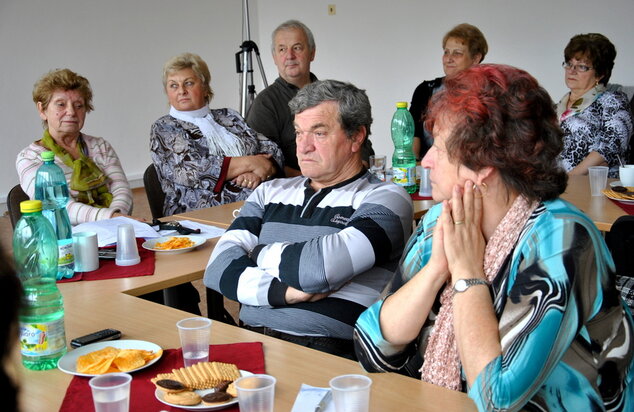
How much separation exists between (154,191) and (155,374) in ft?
6.83

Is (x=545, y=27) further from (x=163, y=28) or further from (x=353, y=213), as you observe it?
(x=353, y=213)

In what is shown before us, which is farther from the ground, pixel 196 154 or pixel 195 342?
pixel 196 154

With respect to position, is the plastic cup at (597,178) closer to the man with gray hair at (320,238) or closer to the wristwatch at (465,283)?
the man with gray hair at (320,238)

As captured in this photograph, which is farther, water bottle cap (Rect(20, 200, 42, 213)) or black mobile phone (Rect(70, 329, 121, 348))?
water bottle cap (Rect(20, 200, 42, 213))

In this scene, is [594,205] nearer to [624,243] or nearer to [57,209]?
[624,243]

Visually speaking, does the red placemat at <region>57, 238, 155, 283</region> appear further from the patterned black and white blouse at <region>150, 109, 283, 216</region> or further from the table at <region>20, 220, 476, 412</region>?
the patterned black and white blouse at <region>150, 109, 283, 216</region>

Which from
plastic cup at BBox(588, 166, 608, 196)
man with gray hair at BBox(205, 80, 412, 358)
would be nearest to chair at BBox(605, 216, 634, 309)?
plastic cup at BBox(588, 166, 608, 196)

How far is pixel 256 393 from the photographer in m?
1.18

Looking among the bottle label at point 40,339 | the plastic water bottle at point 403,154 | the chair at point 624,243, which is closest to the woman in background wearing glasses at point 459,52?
the plastic water bottle at point 403,154

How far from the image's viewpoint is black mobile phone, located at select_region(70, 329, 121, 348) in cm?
158

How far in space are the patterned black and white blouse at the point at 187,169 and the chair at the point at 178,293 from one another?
0.03 meters

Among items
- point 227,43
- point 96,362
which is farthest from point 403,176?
point 227,43

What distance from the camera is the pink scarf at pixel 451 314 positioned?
1.39m

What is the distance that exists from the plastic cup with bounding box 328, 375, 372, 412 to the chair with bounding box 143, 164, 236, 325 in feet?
5.68
